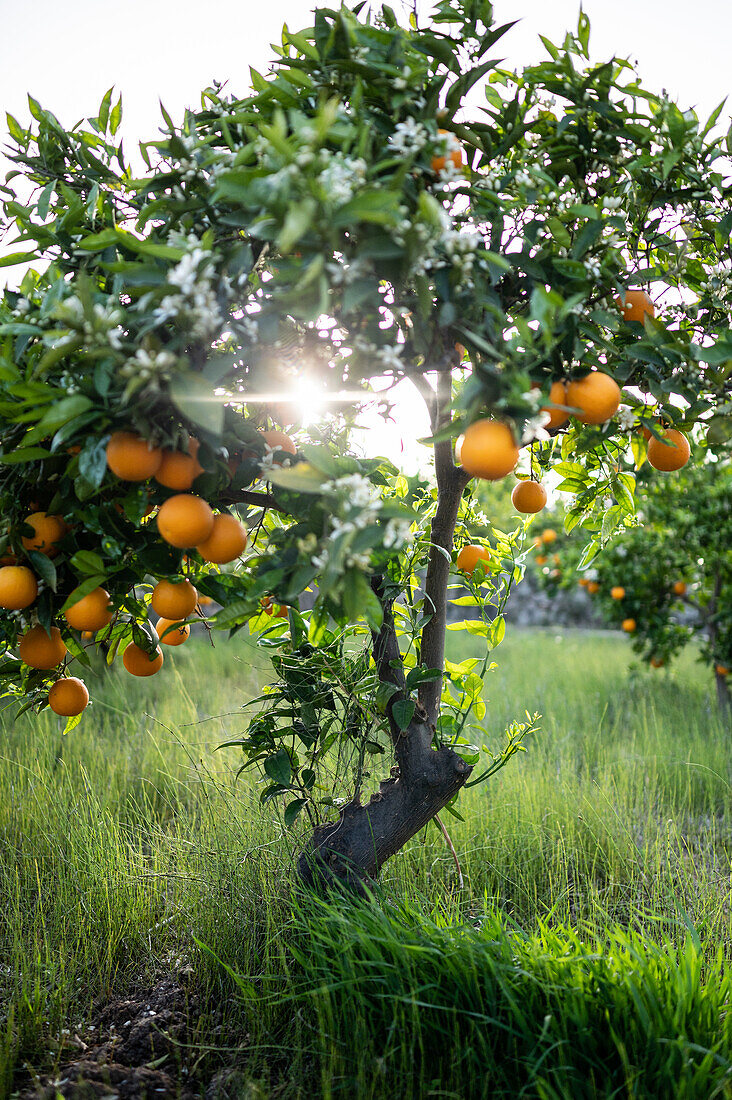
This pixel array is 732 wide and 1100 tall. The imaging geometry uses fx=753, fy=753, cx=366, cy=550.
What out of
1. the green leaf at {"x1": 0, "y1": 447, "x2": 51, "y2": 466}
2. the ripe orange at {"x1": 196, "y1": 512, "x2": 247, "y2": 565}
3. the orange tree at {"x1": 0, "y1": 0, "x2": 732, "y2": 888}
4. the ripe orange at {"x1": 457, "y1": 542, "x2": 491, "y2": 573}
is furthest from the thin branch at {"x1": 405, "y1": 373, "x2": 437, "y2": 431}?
the green leaf at {"x1": 0, "y1": 447, "x2": 51, "y2": 466}

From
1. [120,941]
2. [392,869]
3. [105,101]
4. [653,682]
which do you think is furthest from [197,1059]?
[653,682]

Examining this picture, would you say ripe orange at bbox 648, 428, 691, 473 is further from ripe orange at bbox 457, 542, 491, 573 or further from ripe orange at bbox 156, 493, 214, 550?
ripe orange at bbox 156, 493, 214, 550

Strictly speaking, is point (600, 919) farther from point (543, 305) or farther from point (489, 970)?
point (543, 305)

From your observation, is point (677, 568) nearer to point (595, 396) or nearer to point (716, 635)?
point (716, 635)

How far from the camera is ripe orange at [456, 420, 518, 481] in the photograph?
3.82 ft

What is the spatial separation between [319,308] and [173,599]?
2.17 feet

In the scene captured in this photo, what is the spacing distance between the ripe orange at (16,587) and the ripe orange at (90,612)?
0.25ft

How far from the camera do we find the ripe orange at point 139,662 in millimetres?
1679

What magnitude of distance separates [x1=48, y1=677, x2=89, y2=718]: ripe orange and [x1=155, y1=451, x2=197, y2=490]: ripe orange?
2.06ft

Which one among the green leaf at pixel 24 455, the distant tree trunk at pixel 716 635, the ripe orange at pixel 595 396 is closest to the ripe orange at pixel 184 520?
the green leaf at pixel 24 455

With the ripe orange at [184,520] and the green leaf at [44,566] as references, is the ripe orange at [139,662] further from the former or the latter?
the ripe orange at [184,520]

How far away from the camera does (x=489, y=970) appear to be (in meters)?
1.53

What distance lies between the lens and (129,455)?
1169 millimetres

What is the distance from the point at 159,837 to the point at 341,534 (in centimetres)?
184
